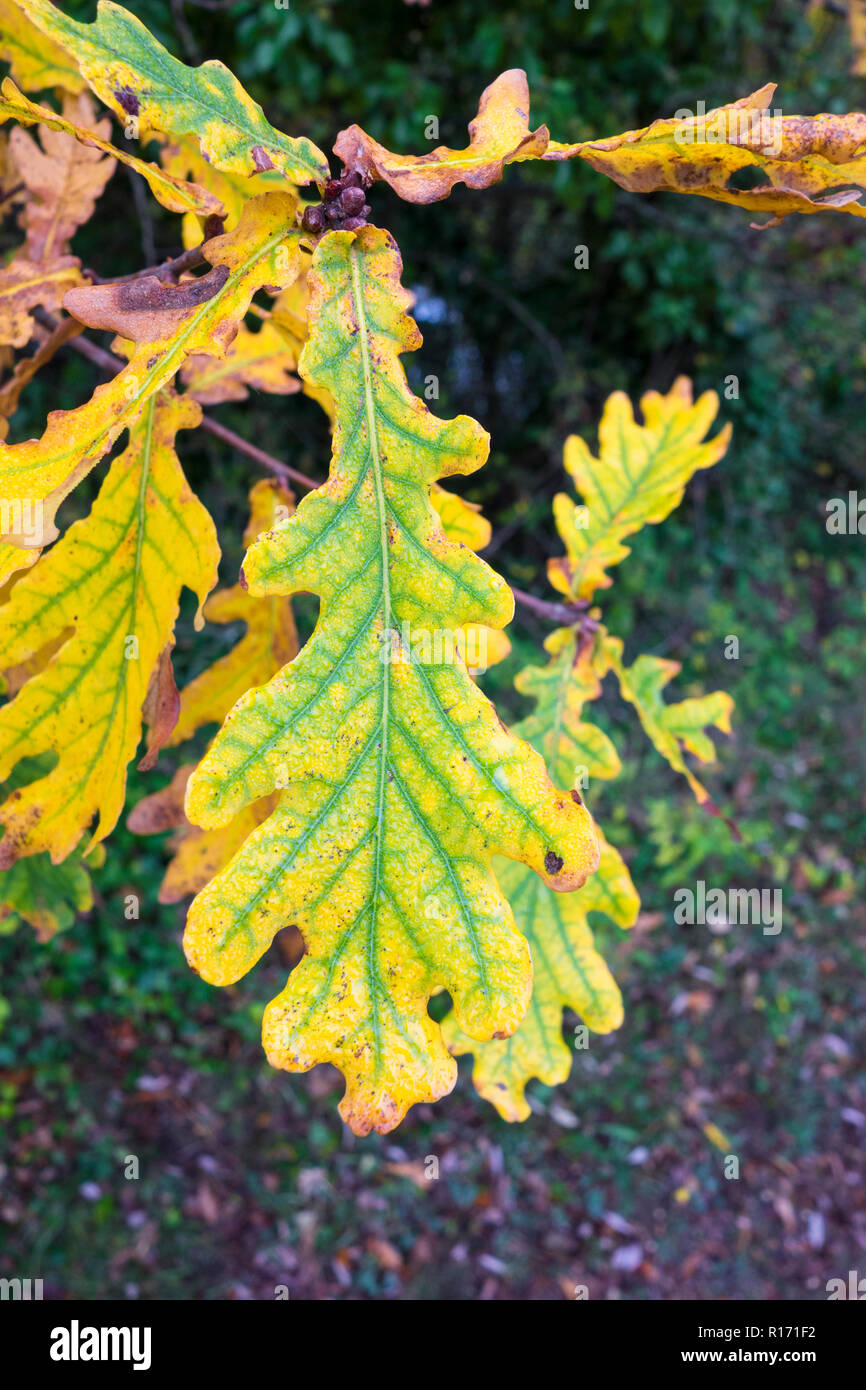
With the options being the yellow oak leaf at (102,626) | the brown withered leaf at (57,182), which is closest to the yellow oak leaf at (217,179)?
the brown withered leaf at (57,182)

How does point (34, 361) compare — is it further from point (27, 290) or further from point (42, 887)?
point (42, 887)

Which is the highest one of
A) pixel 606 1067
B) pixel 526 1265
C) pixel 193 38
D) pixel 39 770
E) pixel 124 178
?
pixel 193 38

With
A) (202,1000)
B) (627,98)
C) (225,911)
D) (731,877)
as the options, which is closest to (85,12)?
(627,98)

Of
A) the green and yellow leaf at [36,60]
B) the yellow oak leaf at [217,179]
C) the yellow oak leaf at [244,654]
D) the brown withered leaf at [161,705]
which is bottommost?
the brown withered leaf at [161,705]

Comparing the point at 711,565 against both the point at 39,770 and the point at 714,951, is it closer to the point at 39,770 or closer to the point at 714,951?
the point at 714,951

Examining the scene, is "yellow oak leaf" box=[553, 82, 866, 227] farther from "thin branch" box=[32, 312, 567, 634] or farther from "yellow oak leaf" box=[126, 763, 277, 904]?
"yellow oak leaf" box=[126, 763, 277, 904]
